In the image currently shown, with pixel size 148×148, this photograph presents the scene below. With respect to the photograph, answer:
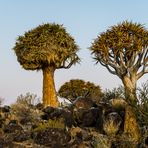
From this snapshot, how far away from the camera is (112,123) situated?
14438 mm

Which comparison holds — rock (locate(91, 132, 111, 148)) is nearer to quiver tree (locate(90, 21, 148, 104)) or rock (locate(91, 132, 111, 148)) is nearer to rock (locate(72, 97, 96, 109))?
rock (locate(72, 97, 96, 109))

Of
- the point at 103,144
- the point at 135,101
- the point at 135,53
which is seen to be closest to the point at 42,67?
the point at 135,53

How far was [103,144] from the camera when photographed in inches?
476

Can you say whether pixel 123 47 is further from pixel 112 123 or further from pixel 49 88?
pixel 112 123

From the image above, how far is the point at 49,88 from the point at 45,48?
2.68 m

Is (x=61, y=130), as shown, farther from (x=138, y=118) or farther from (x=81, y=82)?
(x=81, y=82)

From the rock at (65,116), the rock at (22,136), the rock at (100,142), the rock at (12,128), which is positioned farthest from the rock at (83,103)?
the rock at (100,142)

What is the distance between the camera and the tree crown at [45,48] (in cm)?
2988

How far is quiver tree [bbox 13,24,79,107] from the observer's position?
29875mm

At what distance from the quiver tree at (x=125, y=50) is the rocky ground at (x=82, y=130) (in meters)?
11.6

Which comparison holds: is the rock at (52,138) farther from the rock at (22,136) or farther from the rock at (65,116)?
the rock at (65,116)

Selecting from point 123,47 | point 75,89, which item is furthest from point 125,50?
point 75,89

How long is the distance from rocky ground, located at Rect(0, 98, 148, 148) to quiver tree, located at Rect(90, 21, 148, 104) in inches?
456

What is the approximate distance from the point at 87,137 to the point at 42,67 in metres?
17.6
